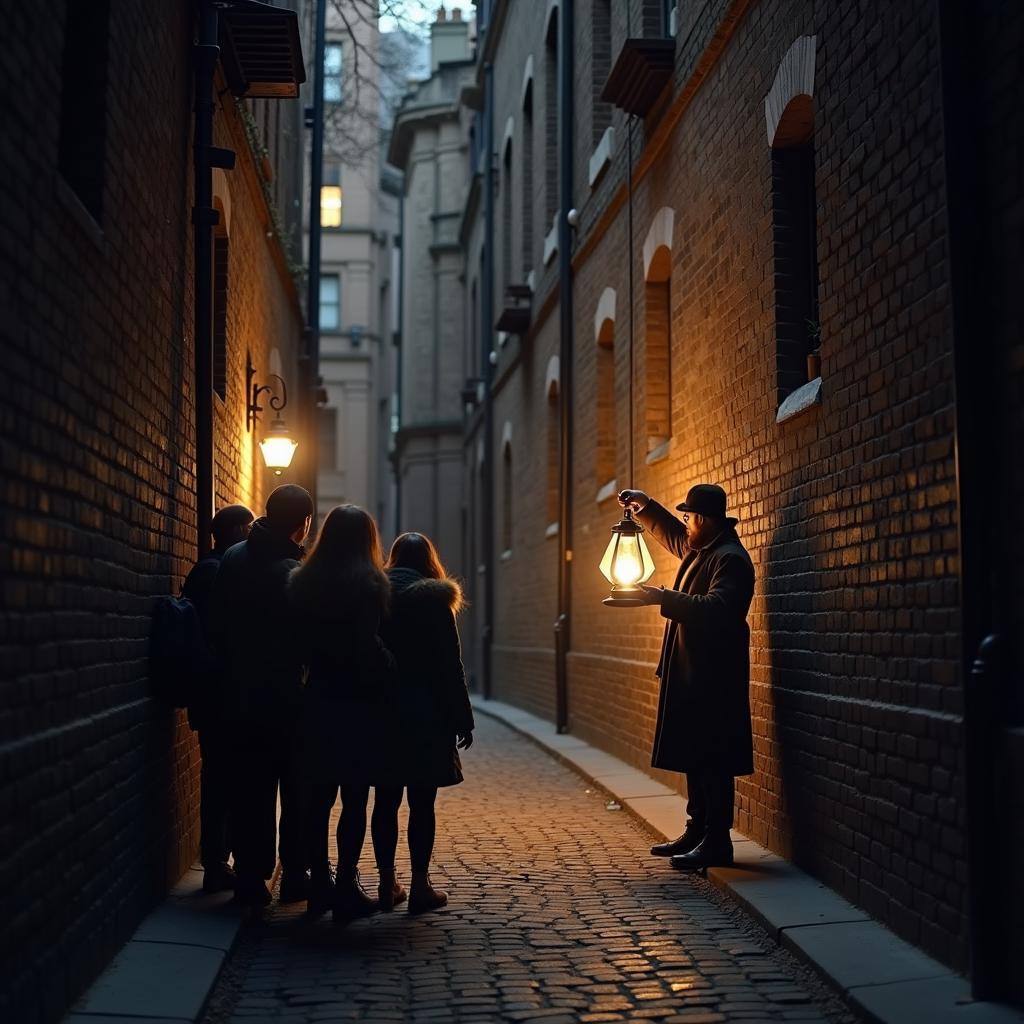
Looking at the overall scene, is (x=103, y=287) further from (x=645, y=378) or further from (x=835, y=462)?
(x=645, y=378)

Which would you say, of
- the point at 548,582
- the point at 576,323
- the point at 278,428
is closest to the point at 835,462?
the point at 278,428

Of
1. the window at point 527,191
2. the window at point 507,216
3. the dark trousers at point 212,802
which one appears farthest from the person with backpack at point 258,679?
the window at point 507,216

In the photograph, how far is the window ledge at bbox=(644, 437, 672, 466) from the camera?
11211 mm

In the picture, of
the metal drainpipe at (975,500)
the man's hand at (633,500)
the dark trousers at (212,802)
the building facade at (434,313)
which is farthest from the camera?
the building facade at (434,313)

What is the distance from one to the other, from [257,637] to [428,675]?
798 millimetres

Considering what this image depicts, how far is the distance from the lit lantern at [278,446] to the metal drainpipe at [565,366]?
469 cm

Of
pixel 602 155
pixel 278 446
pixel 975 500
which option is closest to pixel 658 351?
pixel 602 155

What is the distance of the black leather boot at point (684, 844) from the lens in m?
7.98

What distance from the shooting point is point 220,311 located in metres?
9.97

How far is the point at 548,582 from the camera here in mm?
18047

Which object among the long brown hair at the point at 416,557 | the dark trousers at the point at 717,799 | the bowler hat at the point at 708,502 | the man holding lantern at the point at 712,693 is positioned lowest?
the dark trousers at the point at 717,799

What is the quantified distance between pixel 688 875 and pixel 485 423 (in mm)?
17347

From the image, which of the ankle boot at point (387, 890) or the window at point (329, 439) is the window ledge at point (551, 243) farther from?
the window at point (329, 439)

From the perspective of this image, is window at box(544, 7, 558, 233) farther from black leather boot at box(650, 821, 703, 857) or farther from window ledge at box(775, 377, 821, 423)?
black leather boot at box(650, 821, 703, 857)
